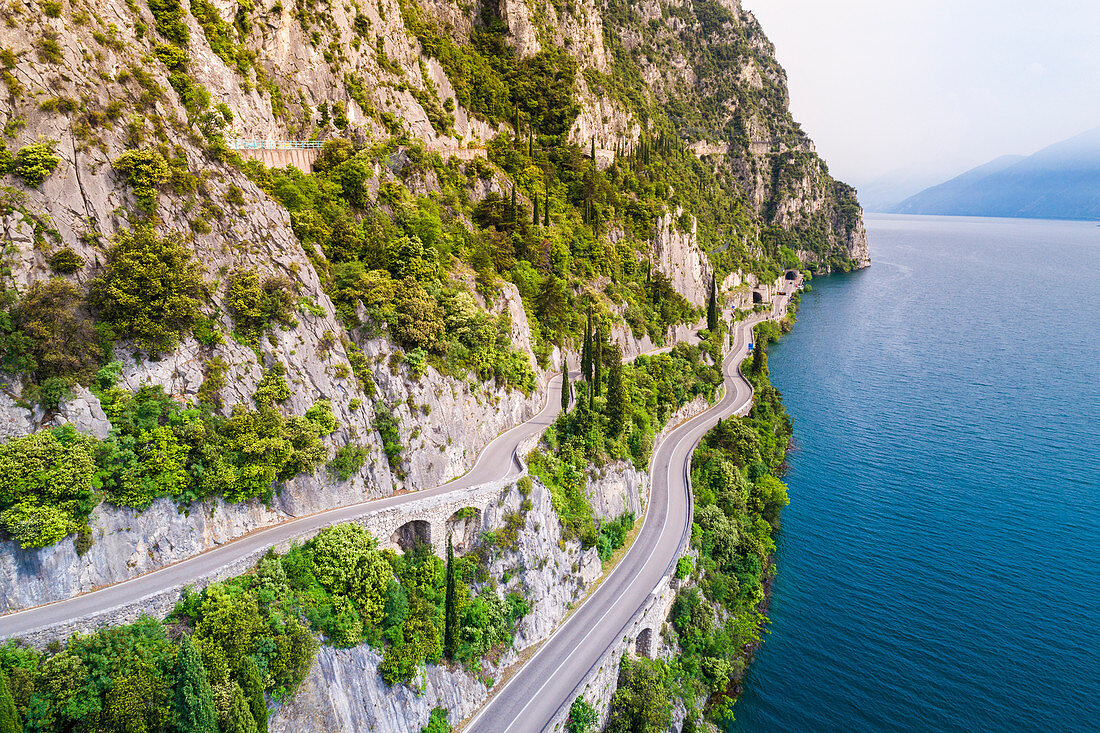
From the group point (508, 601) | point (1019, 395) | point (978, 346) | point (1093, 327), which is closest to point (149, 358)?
point (508, 601)

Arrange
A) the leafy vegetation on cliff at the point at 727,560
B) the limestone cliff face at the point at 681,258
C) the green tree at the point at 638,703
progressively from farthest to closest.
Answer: the limestone cliff face at the point at 681,258
the leafy vegetation on cliff at the point at 727,560
the green tree at the point at 638,703

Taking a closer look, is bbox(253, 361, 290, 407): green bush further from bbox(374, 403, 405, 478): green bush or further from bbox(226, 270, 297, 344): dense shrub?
bbox(374, 403, 405, 478): green bush

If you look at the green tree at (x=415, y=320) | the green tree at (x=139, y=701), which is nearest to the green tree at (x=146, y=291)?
the green tree at (x=415, y=320)

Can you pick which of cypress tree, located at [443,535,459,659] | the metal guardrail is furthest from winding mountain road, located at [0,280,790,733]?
the metal guardrail

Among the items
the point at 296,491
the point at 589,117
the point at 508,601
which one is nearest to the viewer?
the point at 296,491

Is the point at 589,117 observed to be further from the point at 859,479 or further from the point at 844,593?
the point at 844,593

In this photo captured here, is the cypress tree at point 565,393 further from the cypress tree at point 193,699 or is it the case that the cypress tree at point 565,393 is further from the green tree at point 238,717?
the cypress tree at point 193,699

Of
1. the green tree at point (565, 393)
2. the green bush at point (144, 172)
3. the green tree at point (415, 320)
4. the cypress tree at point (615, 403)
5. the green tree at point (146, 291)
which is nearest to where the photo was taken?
the green tree at point (146, 291)
